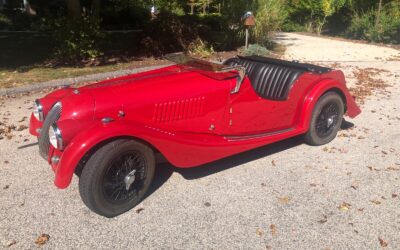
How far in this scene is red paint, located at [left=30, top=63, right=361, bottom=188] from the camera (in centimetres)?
341

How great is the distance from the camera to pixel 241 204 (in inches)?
151

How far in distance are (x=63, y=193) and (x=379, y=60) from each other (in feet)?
37.7

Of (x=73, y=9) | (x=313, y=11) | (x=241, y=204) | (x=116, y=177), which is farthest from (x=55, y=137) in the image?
(x=313, y=11)

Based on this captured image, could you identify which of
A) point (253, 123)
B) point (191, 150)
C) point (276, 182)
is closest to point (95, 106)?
point (191, 150)

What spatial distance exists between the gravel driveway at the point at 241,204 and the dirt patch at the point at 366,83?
248cm

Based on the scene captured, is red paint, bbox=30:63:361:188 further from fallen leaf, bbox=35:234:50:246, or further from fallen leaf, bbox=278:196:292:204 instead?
fallen leaf, bbox=278:196:292:204

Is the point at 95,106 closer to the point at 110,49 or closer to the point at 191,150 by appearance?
the point at 191,150

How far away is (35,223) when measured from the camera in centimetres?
345

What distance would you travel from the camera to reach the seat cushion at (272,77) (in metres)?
4.79

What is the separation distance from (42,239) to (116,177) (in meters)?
0.79

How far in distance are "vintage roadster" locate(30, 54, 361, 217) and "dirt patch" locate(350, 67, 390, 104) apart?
10.9ft

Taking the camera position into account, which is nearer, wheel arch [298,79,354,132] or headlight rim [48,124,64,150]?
headlight rim [48,124,64,150]

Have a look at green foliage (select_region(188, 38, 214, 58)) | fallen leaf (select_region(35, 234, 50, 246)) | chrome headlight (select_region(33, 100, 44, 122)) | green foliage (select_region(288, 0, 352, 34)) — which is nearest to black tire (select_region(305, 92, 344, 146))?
chrome headlight (select_region(33, 100, 44, 122))

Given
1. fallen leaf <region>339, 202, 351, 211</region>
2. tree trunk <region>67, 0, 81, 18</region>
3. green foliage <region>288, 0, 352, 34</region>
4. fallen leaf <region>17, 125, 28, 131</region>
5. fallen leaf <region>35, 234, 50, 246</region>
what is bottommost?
fallen leaf <region>35, 234, 50, 246</region>
